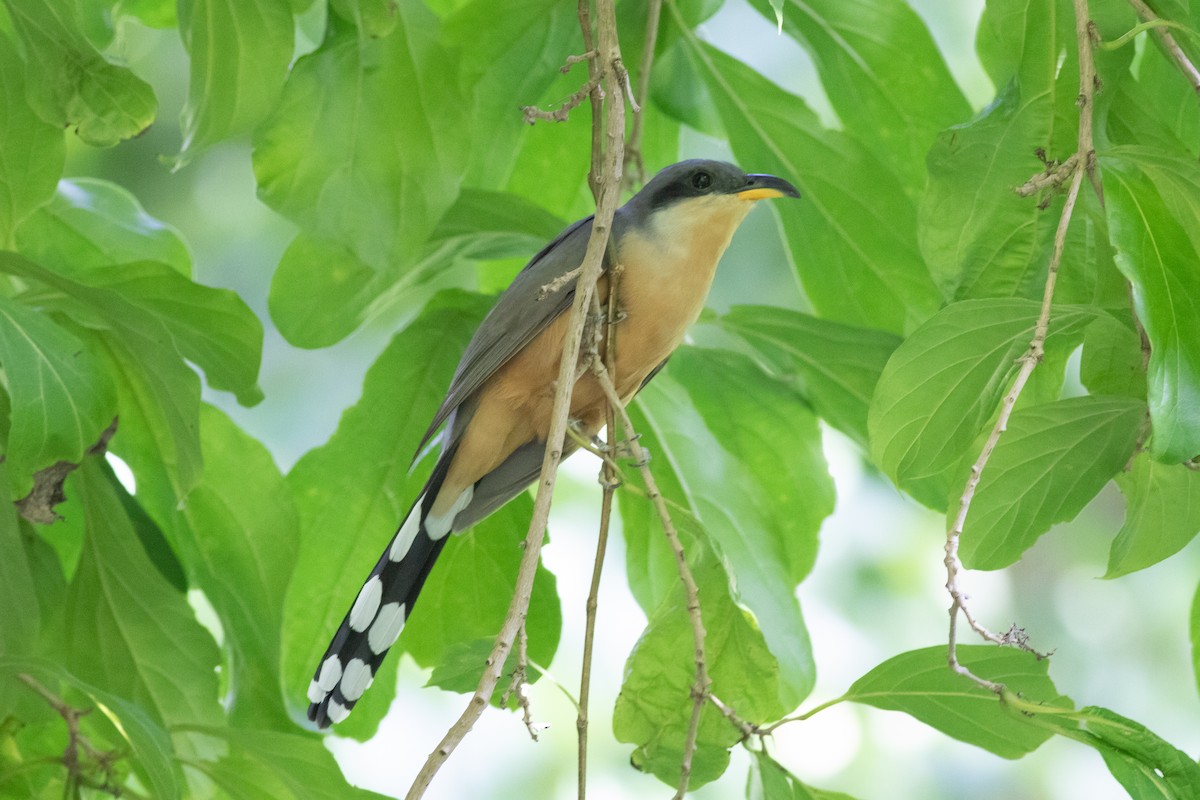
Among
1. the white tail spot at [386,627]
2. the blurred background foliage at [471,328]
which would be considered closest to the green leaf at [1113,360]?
the blurred background foliage at [471,328]

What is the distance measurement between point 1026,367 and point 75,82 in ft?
5.38

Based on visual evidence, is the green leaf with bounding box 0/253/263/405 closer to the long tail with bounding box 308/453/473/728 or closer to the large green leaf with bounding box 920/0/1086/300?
the long tail with bounding box 308/453/473/728

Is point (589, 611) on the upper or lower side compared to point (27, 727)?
upper

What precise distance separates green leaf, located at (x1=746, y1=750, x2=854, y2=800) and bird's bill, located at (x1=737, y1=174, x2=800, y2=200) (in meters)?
1.14

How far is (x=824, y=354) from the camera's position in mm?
2465

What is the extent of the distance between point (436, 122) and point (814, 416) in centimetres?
98

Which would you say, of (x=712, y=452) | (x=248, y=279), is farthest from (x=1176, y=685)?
(x=712, y=452)

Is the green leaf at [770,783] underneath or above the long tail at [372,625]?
underneath

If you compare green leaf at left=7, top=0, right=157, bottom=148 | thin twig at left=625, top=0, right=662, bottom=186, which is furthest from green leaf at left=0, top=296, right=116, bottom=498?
thin twig at left=625, top=0, right=662, bottom=186

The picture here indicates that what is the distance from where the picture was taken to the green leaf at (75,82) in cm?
214

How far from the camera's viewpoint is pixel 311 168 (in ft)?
7.55

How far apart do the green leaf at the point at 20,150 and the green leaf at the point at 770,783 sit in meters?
1.57

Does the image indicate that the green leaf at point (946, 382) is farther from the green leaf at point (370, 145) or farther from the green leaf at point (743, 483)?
the green leaf at point (370, 145)

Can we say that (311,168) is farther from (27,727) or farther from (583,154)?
(27,727)
